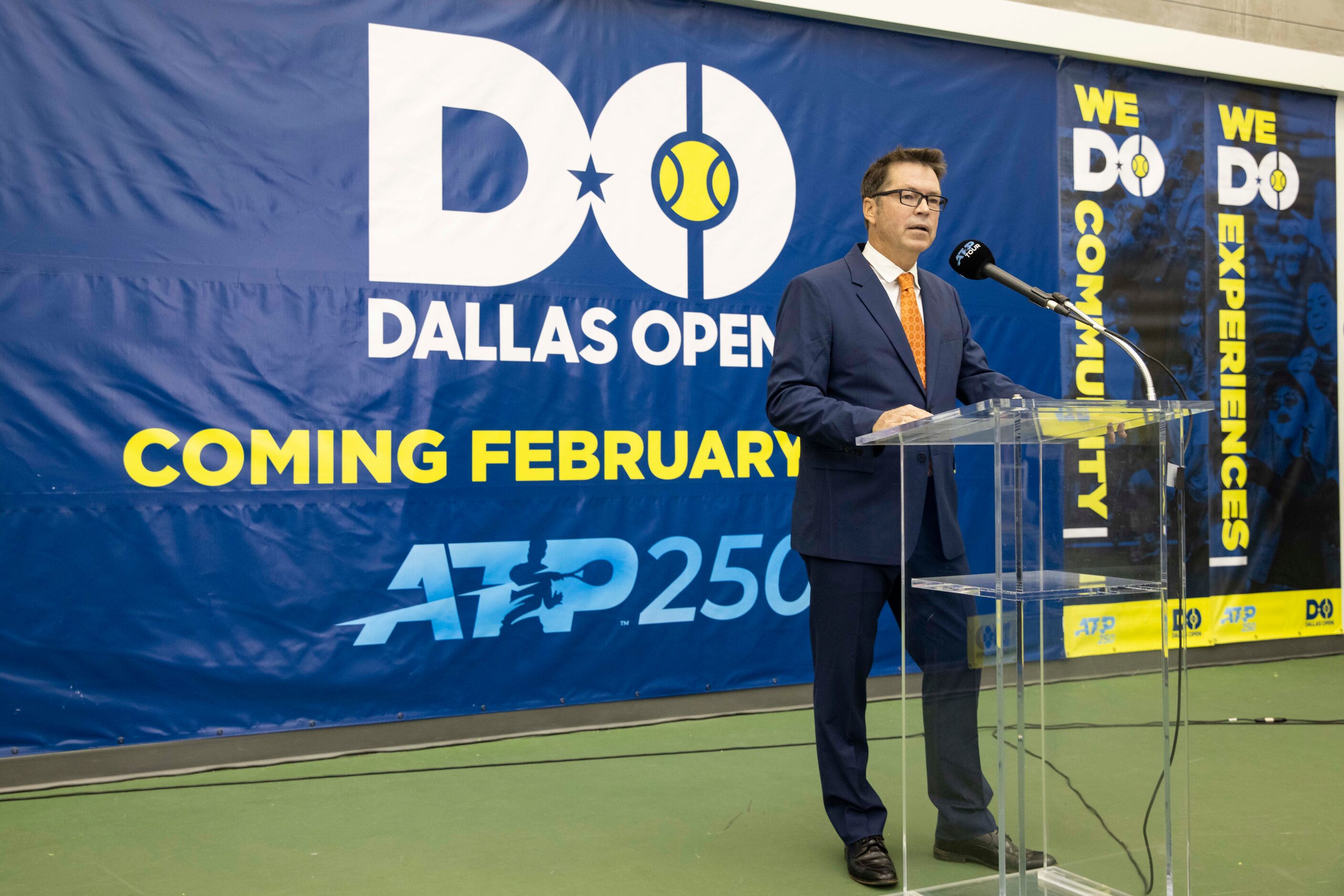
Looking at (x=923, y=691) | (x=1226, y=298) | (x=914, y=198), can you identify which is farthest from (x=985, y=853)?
(x=1226, y=298)

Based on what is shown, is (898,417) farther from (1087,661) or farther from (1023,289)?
(1087,661)

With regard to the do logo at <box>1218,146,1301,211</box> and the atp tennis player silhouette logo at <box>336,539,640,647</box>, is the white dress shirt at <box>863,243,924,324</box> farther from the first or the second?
the do logo at <box>1218,146,1301,211</box>

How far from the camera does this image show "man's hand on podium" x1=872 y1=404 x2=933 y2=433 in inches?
80.5

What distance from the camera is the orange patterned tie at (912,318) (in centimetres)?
256

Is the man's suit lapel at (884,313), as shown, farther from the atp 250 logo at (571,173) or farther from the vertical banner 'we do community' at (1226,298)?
the vertical banner 'we do community' at (1226,298)

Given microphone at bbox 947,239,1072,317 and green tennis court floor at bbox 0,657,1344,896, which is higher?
microphone at bbox 947,239,1072,317

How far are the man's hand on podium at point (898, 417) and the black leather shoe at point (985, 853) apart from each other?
29.3 inches

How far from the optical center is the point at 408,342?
3.74 m

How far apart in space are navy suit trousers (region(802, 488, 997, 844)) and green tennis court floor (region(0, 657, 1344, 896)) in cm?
7

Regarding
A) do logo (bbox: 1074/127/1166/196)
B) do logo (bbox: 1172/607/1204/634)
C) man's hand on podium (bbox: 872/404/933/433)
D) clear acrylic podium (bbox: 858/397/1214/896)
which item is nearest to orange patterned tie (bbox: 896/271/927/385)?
man's hand on podium (bbox: 872/404/933/433)

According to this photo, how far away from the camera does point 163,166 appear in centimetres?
342

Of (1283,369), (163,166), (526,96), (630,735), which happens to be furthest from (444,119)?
Result: (1283,369)

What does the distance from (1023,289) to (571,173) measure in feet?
7.26

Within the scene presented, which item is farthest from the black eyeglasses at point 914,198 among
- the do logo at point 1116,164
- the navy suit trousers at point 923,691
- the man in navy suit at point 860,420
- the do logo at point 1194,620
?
the do logo at point 1194,620
